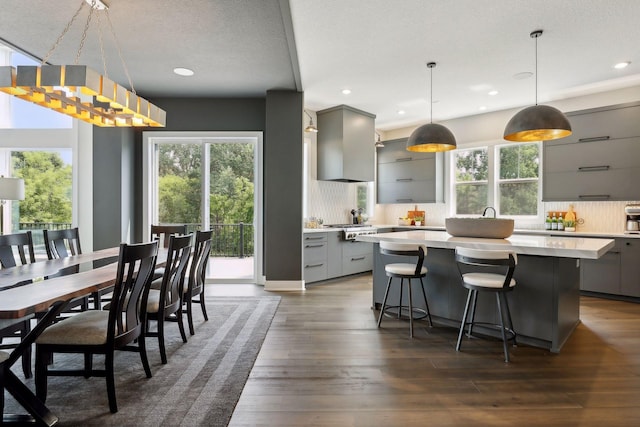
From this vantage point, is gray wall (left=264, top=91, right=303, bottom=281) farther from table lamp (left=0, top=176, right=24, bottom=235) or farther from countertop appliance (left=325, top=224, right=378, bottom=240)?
table lamp (left=0, top=176, right=24, bottom=235)

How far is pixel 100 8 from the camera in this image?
2.83 meters

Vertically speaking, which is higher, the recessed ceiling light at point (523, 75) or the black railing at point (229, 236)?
the recessed ceiling light at point (523, 75)

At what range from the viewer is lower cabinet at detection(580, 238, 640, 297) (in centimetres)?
428

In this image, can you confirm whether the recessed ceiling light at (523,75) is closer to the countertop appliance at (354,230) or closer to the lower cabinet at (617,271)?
the lower cabinet at (617,271)

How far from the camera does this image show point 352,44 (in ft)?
11.8

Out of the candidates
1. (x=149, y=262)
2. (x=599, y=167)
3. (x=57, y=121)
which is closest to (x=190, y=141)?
(x=57, y=121)

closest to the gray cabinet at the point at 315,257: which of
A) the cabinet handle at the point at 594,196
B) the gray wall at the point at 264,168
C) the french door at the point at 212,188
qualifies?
the gray wall at the point at 264,168

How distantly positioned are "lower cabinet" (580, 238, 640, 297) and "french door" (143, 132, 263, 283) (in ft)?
15.1

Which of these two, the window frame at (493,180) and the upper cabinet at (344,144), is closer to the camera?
the window frame at (493,180)

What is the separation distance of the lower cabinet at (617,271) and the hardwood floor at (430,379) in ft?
3.55

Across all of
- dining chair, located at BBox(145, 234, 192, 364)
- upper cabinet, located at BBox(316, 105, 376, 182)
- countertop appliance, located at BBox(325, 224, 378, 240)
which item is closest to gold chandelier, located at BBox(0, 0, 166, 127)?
A: dining chair, located at BBox(145, 234, 192, 364)

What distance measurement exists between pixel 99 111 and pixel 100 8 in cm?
83

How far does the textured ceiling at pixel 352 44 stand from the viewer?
2.94m

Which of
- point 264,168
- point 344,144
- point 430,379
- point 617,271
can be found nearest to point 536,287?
point 430,379
